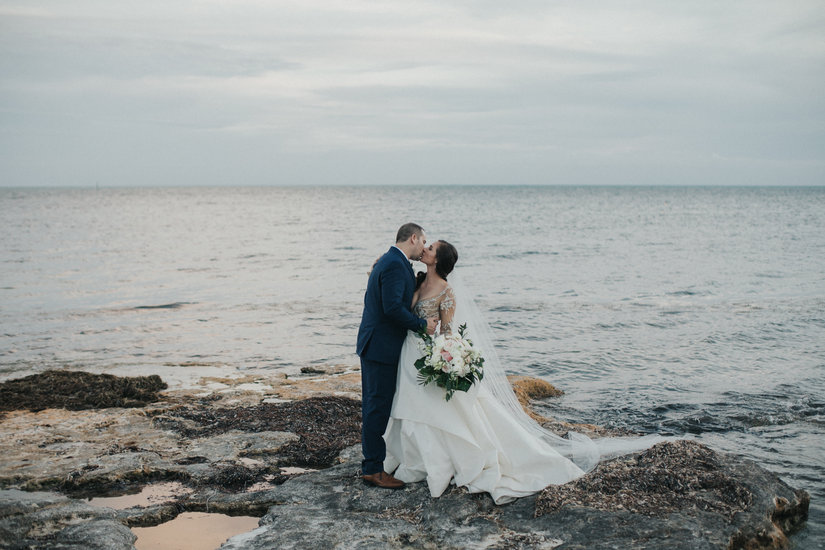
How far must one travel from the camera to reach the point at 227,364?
12.8 meters

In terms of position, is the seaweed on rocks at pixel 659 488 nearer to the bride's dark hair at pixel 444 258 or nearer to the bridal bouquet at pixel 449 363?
the bridal bouquet at pixel 449 363

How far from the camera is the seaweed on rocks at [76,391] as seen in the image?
926 cm

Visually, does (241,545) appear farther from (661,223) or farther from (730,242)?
(661,223)

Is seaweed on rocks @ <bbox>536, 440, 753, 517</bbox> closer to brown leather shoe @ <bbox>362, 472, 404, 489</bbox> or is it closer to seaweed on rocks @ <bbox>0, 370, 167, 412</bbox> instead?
brown leather shoe @ <bbox>362, 472, 404, 489</bbox>

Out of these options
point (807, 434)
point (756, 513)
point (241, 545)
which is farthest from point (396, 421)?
point (807, 434)

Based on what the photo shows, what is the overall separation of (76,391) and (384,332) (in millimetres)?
6330

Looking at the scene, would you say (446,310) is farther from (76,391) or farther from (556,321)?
(556,321)

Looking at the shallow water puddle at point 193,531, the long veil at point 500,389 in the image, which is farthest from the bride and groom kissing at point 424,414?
the shallow water puddle at point 193,531

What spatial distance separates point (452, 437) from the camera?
5926mm

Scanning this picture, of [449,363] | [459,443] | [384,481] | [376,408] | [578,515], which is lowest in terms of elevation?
[384,481]

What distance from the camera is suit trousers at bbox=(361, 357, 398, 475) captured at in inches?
→ 239

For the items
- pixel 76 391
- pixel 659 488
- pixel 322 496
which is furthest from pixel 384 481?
pixel 76 391

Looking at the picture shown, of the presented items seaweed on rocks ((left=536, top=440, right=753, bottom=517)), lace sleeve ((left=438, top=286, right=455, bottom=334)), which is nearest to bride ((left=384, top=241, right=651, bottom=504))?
lace sleeve ((left=438, top=286, right=455, bottom=334))

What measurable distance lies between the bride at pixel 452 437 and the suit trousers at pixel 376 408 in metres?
0.08
